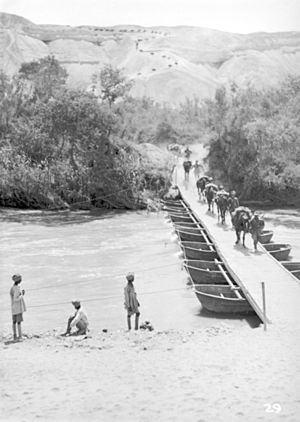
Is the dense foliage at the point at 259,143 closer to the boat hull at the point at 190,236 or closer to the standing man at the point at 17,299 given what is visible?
the boat hull at the point at 190,236

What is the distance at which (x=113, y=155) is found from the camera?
96.2 feet

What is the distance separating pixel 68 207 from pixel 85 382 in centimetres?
2048

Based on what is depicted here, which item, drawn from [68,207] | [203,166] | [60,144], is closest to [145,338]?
[68,207]

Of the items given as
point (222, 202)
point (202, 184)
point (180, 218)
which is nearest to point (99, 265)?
point (222, 202)

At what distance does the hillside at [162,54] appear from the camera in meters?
81.9

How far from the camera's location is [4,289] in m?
14.9

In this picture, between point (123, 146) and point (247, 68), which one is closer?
point (123, 146)

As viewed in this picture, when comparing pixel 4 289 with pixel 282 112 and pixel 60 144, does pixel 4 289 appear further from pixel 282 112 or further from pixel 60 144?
pixel 282 112

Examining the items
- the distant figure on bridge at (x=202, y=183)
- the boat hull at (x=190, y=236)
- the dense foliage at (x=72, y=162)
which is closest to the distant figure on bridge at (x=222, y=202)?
the boat hull at (x=190, y=236)

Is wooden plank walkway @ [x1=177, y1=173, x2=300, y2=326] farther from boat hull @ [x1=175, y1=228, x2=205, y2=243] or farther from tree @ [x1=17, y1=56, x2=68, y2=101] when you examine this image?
tree @ [x1=17, y1=56, x2=68, y2=101]

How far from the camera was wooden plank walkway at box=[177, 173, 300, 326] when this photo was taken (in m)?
10.8

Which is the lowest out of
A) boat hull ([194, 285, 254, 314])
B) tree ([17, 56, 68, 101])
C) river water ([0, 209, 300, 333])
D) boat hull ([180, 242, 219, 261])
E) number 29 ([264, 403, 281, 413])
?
river water ([0, 209, 300, 333])

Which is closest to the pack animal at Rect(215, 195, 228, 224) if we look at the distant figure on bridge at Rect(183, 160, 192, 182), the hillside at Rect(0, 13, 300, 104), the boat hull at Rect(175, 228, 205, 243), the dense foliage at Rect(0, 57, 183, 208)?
the boat hull at Rect(175, 228, 205, 243)

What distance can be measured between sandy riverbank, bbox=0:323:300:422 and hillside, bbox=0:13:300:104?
228 ft
